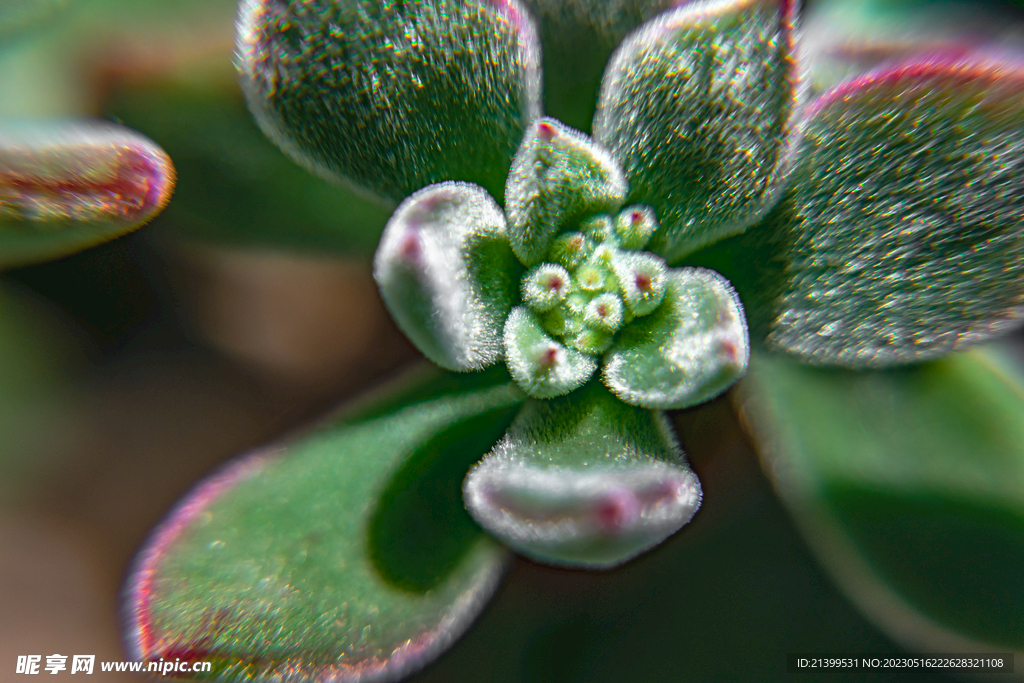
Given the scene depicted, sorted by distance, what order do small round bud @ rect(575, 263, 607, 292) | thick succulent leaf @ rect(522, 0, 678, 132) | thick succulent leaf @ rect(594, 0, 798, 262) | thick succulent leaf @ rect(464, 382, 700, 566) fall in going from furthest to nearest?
thick succulent leaf @ rect(522, 0, 678, 132) → small round bud @ rect(575, 263, 607, 292) → thick succulent leaf @ rect(594, 0, 798, 262) → thick succulent leaf @ rect(464, 382, 700, 566)

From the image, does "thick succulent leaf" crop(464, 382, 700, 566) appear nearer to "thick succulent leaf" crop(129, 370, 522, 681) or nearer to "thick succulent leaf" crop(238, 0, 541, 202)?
"thick succulent leaf" crop(129, 370, 522, 681)

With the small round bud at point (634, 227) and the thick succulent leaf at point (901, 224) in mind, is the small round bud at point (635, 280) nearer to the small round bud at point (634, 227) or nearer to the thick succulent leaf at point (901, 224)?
the small round bud at point (634, 227)

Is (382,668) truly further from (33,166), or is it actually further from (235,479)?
(33,166)

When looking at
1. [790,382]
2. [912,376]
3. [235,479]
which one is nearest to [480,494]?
[235,479]

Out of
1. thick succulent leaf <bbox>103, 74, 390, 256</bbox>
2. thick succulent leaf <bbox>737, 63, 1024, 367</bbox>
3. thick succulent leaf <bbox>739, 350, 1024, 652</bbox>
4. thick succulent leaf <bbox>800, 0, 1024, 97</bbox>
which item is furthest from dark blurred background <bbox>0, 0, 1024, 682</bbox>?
thick succulent leaf <bbox>800, 0, 1024, 97</bbox>

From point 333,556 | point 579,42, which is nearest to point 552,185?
point 579,42
